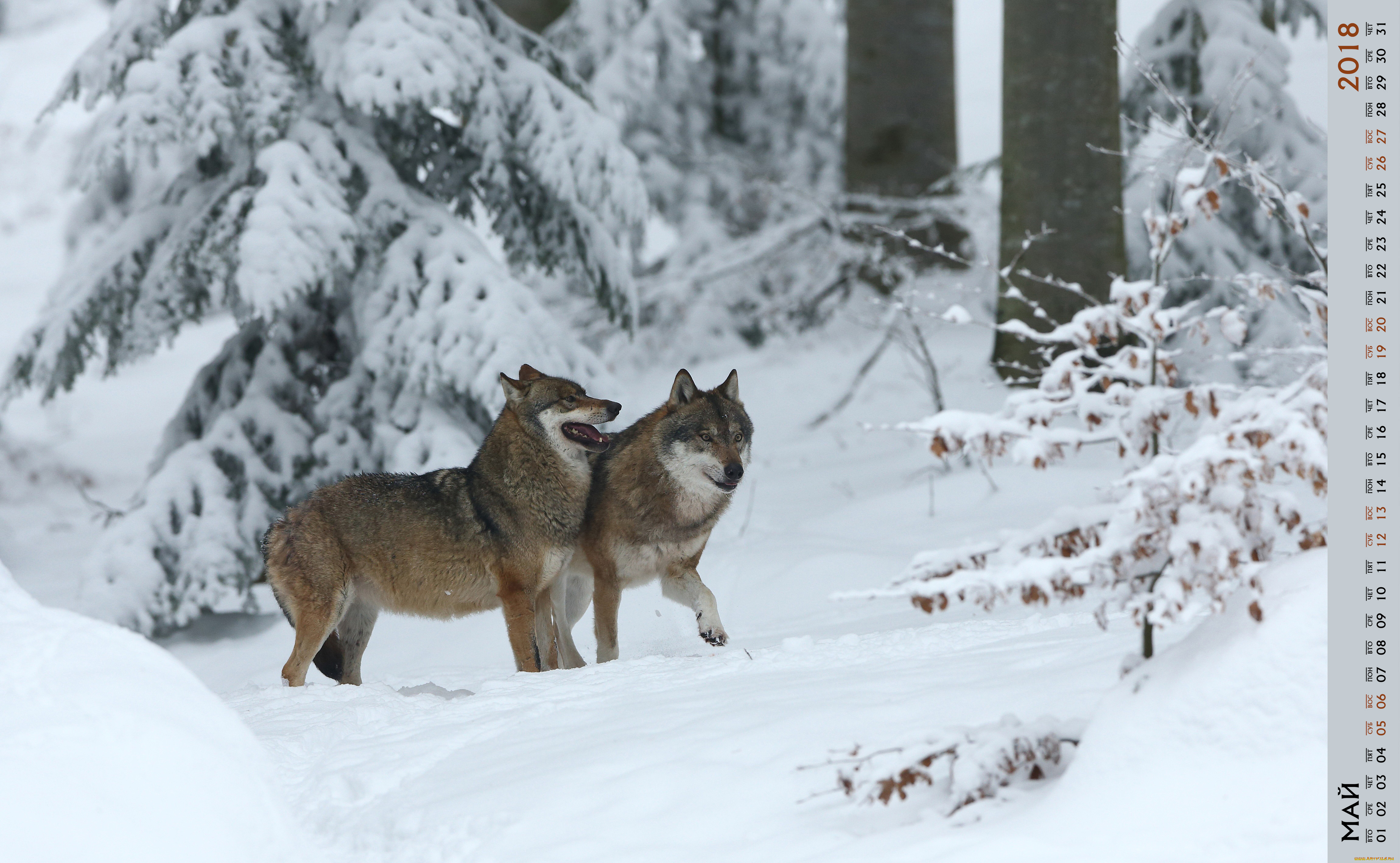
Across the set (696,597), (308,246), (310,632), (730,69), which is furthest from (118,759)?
(730,69)

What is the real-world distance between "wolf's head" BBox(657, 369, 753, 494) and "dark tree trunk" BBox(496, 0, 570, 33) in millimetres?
8634

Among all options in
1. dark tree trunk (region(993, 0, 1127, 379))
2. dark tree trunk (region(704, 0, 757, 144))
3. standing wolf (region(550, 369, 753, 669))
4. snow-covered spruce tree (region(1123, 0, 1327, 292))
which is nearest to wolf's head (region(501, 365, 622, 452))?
standing wolf (region(550, 369, 753, 669))

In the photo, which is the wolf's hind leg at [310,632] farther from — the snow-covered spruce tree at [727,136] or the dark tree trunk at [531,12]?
the dark tree trunk at [531,12]

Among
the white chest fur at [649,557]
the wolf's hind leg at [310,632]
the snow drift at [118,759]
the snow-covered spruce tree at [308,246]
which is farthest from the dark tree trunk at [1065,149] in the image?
the snow drift at [118,759]

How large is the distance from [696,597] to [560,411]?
47.5 inches

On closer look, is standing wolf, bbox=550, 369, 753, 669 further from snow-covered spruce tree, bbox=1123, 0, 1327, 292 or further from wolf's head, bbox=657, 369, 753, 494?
snow-covered spruce tree, bbox=1123, 0, 1327, 292

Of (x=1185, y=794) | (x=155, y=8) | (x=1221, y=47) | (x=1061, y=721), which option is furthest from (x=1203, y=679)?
(x=1221, y=47)

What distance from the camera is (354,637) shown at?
6418 millimetres

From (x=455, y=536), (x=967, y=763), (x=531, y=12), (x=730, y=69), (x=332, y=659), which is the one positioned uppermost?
(x=730, y=69)

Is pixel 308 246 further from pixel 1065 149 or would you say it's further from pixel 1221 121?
pixel 1221 121

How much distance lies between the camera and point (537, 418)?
627 centimetres

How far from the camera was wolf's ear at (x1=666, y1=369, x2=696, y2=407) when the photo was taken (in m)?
6.48

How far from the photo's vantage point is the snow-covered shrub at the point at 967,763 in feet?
9.88

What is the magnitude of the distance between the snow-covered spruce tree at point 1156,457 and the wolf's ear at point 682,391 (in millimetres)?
3144
